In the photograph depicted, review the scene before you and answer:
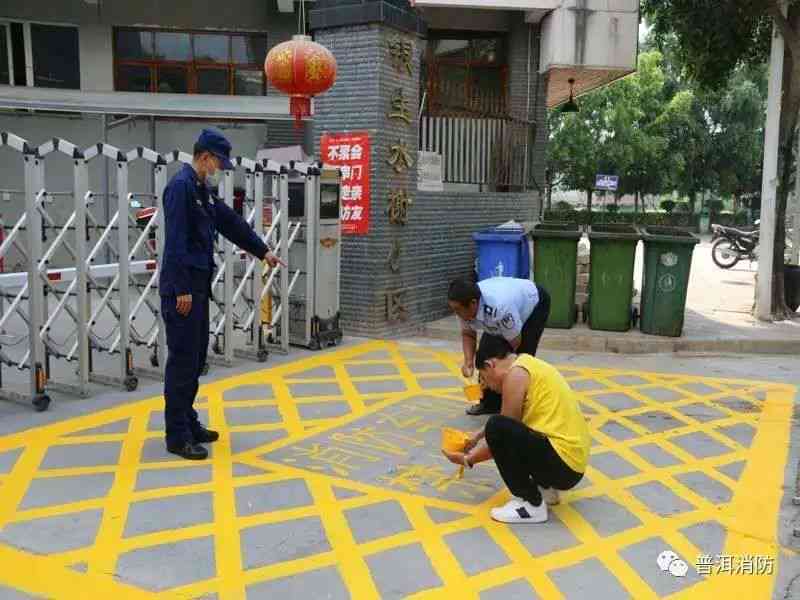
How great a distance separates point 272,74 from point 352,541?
192 inches

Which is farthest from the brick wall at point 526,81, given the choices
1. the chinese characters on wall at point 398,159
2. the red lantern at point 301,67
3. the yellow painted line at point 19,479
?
the yellow painted line at point 19,479

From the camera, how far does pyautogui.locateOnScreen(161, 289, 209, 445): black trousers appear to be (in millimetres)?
4609

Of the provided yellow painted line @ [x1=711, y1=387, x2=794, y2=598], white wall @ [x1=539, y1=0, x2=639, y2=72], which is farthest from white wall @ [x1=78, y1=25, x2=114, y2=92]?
yellow painted line @ [x1=711, y1=387, x2=794, y2=598]

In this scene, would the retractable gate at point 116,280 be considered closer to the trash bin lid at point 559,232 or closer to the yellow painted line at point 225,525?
the yellow painted line at point 225,525

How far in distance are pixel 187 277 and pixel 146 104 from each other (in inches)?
294

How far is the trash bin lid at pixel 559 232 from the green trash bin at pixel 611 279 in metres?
0.19

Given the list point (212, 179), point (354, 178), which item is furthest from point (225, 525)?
point (354, 178)

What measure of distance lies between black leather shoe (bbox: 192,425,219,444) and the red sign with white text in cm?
371

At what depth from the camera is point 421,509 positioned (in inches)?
160

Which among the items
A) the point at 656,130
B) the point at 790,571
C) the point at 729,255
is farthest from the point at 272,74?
the point at 656,130

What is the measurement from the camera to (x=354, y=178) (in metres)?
8.36

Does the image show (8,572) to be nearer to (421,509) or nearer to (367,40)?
(421,509)

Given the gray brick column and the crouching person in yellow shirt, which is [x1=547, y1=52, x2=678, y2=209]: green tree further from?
the crouching person in yellow shirt

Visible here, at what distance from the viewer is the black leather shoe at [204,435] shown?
194 inches
